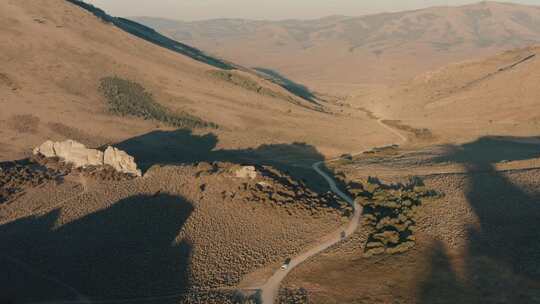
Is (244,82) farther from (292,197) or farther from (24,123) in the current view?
(292,197)

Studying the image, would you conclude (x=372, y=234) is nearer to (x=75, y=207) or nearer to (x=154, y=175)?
(x=154, y=175)

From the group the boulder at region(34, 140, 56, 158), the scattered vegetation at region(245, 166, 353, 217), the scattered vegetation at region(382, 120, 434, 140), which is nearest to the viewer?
the scattered vegetation at region(245, 166, 353, 217)

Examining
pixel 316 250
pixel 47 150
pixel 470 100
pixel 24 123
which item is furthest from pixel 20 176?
pixel 470 100

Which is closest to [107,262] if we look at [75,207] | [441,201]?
[75,207]

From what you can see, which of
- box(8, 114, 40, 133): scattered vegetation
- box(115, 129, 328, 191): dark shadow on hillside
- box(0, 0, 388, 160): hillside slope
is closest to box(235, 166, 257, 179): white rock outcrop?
box(115, 129, 328, 191): dark shadow on hillside

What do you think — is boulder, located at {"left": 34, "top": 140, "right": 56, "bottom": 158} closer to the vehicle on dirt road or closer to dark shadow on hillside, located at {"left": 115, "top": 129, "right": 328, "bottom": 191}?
dark shadow on hillside, located at {"left": 115, "top": 129, "right": 328, "bottom": 191}

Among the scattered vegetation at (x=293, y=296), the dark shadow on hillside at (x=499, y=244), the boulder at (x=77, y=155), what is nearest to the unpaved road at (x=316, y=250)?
the scattered vegetation at (x=293, y=296)

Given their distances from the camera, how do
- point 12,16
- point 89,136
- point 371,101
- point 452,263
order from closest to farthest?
point 452,263 < point 89,136 < point 12,16 < point 371,101
